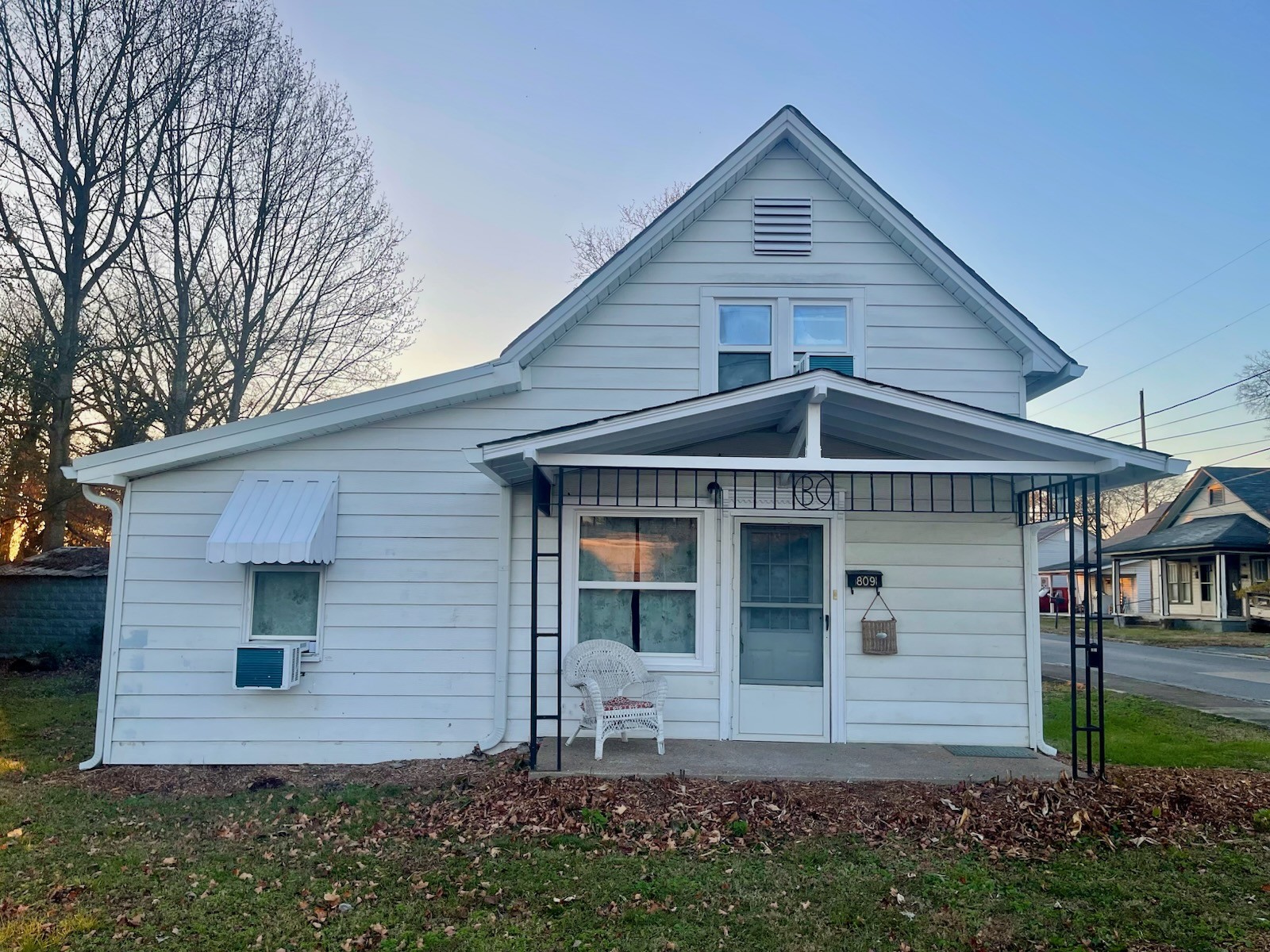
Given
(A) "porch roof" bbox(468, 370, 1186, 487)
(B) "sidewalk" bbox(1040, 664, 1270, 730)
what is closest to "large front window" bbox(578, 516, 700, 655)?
(A) "porch roof" bbox(468, 370, 1186, 487)

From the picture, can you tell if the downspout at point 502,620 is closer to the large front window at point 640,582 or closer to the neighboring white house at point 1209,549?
the large front window at point 640,582

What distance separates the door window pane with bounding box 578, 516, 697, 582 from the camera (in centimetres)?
779

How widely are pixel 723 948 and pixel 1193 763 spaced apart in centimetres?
597

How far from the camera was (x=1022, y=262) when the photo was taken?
14461mm

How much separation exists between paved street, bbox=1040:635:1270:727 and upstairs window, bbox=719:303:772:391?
7.76 metres

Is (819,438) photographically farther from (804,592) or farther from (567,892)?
(567,892)

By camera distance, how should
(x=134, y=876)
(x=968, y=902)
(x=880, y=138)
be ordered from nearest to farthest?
(x=968, y=902) → (x=134, y=876) → (x=880, y=138)

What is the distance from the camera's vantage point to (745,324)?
325 inches

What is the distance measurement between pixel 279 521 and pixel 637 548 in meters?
3.12

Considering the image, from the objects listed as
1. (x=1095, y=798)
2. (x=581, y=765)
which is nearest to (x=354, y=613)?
(x=581, y=765)

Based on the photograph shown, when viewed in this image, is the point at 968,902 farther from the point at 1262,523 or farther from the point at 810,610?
the point at 1262,523

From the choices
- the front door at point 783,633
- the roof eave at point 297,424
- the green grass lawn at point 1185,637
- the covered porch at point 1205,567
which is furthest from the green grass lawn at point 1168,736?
the covered porch at point 1205,567

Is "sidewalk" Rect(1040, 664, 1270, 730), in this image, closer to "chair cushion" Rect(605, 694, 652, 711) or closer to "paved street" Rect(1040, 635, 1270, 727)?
"paved street" Rect(1040, 635, 1270, 727)

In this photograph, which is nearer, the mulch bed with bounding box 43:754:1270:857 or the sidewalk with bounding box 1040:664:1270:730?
the mulch bed with bounding box 43:754:1270:857
